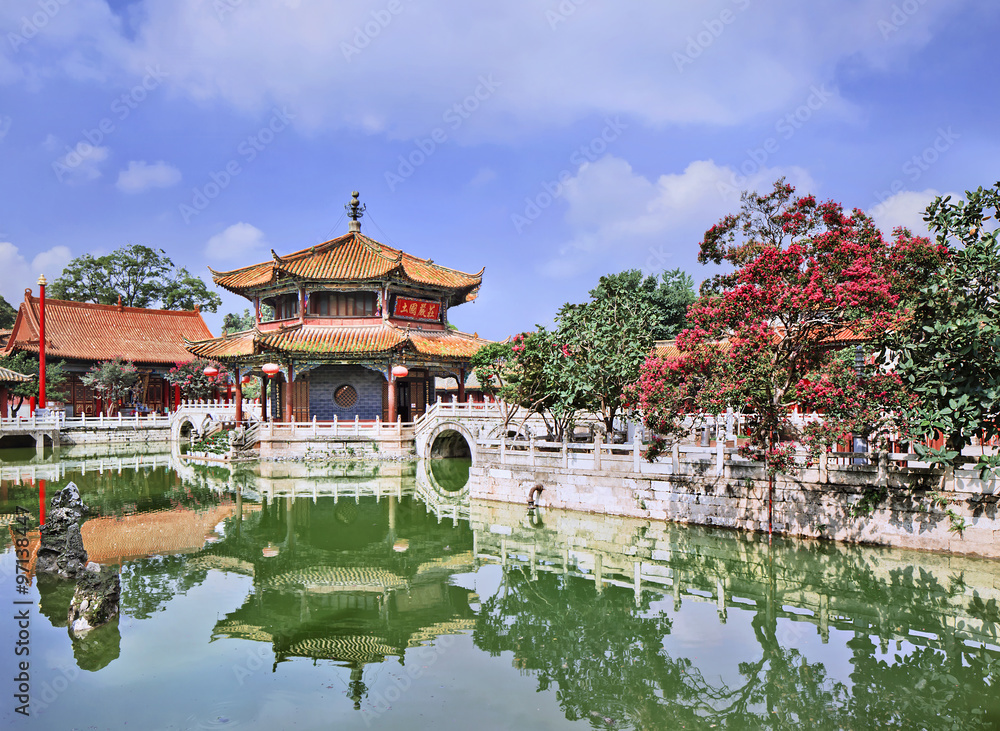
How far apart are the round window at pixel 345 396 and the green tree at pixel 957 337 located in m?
22.0

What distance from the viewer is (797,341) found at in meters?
12.9

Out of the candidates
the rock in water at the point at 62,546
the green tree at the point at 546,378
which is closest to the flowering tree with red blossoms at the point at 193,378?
the green tree at the point at 546,378

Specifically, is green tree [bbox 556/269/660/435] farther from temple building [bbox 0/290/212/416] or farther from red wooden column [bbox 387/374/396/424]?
temple building [bbox 0/290/212/416]

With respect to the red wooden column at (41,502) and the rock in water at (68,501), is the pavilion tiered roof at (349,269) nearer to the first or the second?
the red wooden column at (41,502)

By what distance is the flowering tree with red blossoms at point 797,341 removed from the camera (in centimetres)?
1174

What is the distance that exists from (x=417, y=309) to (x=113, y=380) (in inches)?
704

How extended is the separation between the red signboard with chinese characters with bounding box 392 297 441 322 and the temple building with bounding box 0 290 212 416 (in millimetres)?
13181

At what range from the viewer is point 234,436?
27.0 meters

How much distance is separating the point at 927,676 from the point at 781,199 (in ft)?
45.1

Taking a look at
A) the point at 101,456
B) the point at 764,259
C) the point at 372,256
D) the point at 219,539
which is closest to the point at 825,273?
the point at 764,259

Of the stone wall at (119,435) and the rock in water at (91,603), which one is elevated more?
the stone wall at (119,435)

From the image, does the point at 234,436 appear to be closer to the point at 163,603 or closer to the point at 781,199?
the point at 163,603

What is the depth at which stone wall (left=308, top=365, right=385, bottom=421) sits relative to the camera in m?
29.0

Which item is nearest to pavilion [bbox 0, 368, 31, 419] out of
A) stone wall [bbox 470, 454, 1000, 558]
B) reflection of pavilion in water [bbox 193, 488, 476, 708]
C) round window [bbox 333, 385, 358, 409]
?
round window [bbox 333, 385, 358, 409]
